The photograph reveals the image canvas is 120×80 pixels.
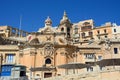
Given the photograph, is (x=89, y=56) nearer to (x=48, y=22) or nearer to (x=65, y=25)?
(x=48, y=22)

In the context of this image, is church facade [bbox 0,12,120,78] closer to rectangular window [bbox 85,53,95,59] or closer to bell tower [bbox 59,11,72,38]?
rectangular window [bbox 85,53,95,59]

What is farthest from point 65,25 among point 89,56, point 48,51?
point 48,51

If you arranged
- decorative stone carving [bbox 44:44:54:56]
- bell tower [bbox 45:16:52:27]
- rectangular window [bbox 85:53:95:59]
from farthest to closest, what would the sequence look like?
bell tower [bbox 45:16:52:27] < rectangular window [bbox 85:53:95:59] < decorative stone carving [bbox 44:44:54:56]

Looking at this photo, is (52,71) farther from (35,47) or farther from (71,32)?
(71,32)

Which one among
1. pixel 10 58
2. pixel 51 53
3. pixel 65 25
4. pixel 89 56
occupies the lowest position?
pixel 10 58

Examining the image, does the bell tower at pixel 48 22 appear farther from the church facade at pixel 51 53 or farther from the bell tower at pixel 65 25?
the church facade at pixel 51 53

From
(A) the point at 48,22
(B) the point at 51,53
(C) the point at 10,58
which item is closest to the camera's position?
(B) the point at 51,53

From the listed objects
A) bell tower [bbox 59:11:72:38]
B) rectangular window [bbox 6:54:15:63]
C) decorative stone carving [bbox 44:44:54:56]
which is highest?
bell tower [bbox 59:11:72:38]

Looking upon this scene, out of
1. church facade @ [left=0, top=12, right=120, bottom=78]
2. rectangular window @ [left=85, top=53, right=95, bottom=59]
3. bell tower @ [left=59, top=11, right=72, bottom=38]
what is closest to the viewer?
church facade @ [left=0, top=12, right=120, bottom=78]

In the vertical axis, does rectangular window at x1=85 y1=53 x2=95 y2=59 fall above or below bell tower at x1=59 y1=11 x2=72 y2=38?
below

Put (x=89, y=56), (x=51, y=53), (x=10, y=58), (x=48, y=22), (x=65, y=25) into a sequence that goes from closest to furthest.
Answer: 1. (x=51, y=53)
2. (x=89, y=56)
3. (x=10, y=58)
4. (x=48, y=22)
5. (x=65, y=25)

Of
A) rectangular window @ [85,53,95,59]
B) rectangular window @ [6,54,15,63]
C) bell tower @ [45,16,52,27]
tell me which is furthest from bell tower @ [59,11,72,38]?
rectangular window @ [6,54,15,63]

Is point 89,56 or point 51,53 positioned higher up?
point 51,53

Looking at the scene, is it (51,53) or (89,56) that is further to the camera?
(89,56)
